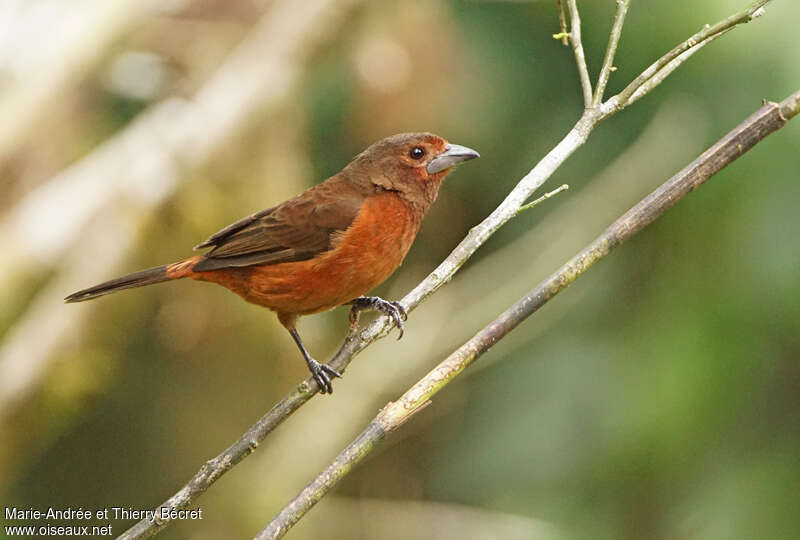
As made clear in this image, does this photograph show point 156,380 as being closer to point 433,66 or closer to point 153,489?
point 153,489

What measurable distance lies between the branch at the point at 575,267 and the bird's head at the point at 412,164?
1.36 meters

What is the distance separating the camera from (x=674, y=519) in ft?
14.4

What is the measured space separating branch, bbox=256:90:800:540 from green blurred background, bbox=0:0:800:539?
2.16m

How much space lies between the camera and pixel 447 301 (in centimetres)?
494

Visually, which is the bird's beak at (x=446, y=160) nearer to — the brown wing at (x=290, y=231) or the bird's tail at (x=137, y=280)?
the brown wing at (x=290, y=231)

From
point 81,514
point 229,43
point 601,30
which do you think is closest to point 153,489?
point 81,514

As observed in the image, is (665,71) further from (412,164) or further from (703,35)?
(412,164)

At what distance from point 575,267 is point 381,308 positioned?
1.11 metres

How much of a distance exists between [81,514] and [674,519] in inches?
122

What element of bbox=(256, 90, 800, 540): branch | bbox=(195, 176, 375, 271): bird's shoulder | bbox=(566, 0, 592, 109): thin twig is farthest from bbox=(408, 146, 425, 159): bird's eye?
bbox=(256, 90, 800, 540): branch

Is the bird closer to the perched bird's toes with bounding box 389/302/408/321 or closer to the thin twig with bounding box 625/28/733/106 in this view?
the perched bird's toes with bounding box 389/302/408/321

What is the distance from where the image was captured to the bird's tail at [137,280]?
3304 millimetres

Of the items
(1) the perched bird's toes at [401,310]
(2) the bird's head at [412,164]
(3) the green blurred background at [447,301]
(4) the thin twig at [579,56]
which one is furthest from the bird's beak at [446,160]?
(3) the green blurred background at [447,301]

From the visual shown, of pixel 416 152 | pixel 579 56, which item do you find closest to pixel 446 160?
pixel 416 152
